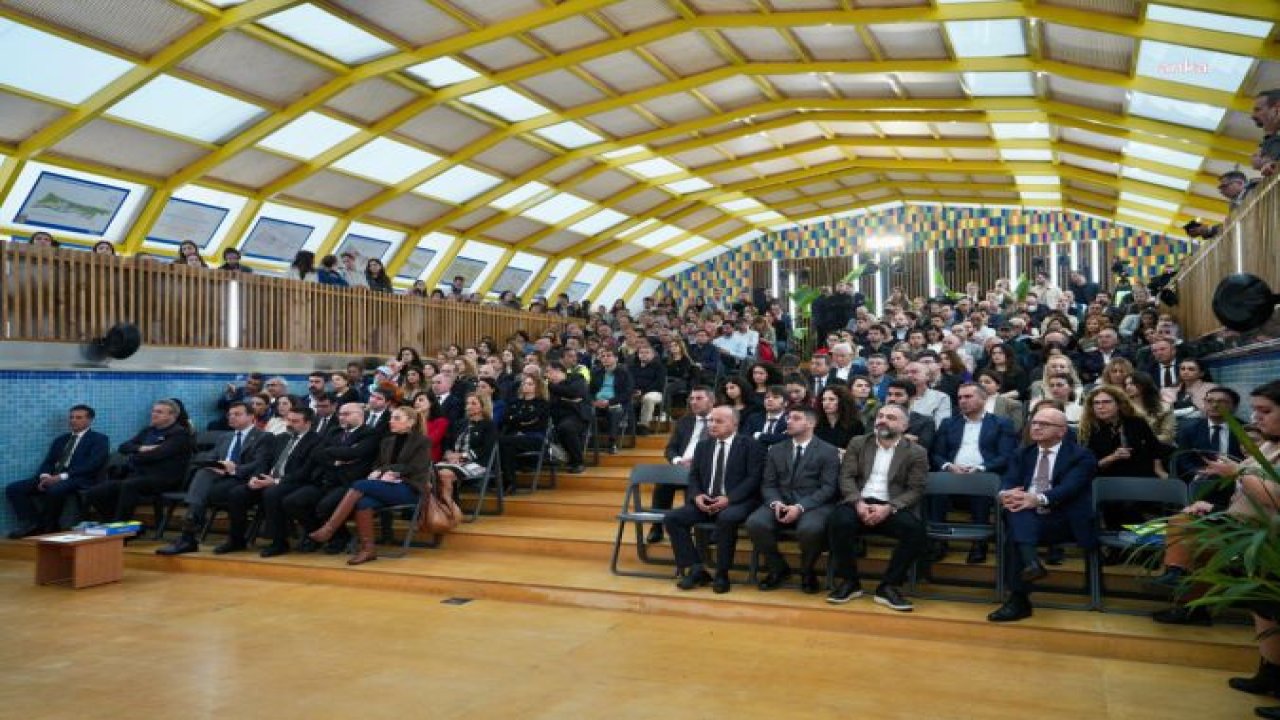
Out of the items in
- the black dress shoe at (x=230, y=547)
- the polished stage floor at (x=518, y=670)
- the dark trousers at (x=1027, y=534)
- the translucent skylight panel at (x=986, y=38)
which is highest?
the translucent skylight panel at (x=986, y=38)

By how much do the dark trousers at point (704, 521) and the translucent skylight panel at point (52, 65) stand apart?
8.66 m

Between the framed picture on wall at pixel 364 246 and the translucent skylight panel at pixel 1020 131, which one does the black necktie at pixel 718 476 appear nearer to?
the translucent skylight panel at pixel 1020 131

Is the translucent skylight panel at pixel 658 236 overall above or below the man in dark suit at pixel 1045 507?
above

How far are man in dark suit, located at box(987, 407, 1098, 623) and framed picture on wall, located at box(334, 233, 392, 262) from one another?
530 inches

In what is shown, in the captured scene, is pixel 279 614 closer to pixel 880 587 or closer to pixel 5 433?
pixel 880 587

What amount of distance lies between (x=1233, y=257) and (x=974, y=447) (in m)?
3.00

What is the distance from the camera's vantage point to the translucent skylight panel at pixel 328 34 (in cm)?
1007

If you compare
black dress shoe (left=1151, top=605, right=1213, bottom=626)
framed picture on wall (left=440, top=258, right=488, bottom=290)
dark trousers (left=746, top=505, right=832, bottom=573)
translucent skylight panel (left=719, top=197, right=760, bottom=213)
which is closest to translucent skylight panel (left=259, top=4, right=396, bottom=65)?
framed picture on wall (left=440, top=258, right=488, bottom=290)

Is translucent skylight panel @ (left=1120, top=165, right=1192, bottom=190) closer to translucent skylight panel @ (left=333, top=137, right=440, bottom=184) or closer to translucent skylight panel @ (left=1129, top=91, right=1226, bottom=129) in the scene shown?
translucent skylight panel @ (left=1129, top=91, right=1226, bottom=129)

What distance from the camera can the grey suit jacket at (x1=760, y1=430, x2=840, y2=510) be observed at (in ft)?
17.7

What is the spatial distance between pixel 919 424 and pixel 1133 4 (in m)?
6.20

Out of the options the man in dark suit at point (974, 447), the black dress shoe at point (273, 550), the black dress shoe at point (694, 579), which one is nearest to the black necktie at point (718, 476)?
the black dress shoe at point (694, 579)

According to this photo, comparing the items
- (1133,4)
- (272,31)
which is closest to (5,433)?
(272,31)

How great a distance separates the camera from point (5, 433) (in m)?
7.82
